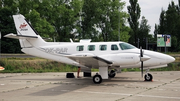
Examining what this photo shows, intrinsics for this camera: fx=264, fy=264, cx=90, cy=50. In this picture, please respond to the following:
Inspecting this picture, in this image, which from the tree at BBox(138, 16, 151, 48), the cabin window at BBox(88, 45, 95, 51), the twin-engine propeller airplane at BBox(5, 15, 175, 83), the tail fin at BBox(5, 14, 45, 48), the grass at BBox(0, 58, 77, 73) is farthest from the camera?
the tree at BBox(138, 16, 151, 48)

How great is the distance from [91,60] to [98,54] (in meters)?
2.36

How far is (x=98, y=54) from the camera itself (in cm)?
1722

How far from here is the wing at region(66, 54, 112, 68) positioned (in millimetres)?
13961

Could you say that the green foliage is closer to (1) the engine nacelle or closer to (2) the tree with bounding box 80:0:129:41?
(2) the tree with bounding box 80:0:129:41

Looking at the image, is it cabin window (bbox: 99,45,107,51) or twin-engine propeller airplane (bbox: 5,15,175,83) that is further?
cabin window (bbox: 99,45,107,51)

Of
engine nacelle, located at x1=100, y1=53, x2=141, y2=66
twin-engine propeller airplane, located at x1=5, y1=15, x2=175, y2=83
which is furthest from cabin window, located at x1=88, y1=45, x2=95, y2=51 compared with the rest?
engine nacelle, located at x1=100, y1=53, x2=141, y2=66

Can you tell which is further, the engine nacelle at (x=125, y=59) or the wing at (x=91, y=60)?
the engine nacelle at (x=125, y=59)

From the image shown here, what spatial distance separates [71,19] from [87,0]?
38.2 feet

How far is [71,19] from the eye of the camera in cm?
5684

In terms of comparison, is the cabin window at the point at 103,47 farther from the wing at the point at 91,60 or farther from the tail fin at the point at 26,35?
the tail fin at the point at 26,35

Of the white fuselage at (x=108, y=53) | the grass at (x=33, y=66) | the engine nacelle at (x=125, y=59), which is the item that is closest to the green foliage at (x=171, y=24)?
the grass at (x=33, y=66)

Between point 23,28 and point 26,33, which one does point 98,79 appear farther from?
point 23,28

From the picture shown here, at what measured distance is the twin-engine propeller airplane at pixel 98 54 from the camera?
15719 millimetres

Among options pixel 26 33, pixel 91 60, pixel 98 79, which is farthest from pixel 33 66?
pixel 91 60
